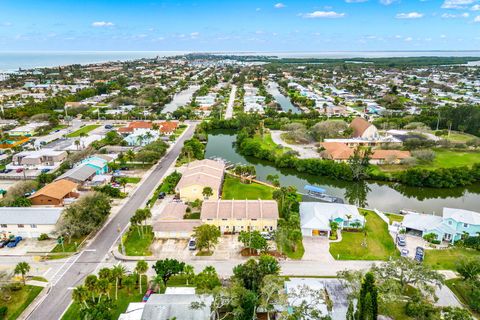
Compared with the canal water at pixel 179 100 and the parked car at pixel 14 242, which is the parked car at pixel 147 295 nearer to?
the parked car at pixel 14 242

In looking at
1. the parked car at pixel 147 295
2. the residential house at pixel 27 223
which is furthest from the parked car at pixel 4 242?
the parked car at pixel 147 295

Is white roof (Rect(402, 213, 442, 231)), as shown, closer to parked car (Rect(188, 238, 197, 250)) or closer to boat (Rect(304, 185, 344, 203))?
boat (Rect(304, 185, 344, 203))

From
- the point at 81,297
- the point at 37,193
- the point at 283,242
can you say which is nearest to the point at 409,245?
the point at 283,242

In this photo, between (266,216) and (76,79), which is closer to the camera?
(266,216)

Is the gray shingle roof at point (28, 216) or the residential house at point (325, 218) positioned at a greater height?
the gray shingle roof at point (28, 216)

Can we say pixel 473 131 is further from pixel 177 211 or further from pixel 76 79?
pixel 76 79

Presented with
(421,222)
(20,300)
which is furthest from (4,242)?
(421,222)

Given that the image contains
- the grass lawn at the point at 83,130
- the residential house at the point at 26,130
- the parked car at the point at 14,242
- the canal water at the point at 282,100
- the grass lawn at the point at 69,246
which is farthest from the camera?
the canal water at the point at 282,100

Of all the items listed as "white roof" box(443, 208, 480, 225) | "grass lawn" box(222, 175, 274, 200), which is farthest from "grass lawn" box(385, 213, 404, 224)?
"grass lawn" box(222, 175, 274, 200)
